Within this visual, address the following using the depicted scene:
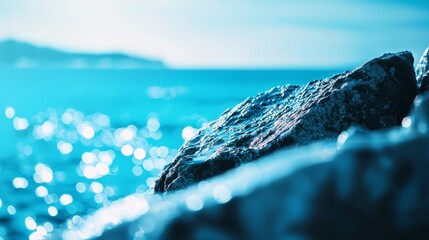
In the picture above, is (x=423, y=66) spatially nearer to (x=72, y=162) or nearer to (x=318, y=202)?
(x=318, y=202)

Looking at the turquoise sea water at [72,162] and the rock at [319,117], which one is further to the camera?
the turquoise sea water at [72,162]

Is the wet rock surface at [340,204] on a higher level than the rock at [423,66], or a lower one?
lower

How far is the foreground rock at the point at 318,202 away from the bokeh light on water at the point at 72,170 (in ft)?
33.2

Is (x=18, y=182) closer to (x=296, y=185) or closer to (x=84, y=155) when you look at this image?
(x=84, y=155)

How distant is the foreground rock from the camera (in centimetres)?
174

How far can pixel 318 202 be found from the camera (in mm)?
1752

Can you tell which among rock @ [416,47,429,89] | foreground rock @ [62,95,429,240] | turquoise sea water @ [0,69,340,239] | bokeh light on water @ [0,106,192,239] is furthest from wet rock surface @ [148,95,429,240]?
turquoise sea water @ [0,69,340,239]

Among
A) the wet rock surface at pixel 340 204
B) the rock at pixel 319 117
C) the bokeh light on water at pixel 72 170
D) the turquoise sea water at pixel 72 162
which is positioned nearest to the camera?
the wet rock surface at pixel 340 204

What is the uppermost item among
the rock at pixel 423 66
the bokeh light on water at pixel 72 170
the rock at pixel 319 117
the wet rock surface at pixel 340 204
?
the bokeh light on water at pixel 72 170

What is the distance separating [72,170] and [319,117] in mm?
19999

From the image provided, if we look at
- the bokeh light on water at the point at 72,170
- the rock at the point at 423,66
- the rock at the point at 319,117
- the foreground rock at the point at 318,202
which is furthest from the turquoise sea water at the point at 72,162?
the foreground rock at the point at 318,202

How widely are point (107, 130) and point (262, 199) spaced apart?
138 feet

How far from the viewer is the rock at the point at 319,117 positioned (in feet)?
12.5

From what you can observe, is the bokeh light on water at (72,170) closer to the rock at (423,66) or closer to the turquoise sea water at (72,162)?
the turquoise sea water at (72,162)
